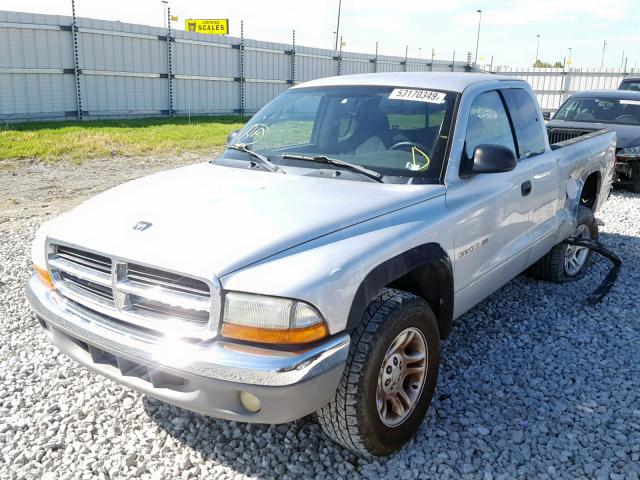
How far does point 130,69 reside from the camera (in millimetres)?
17016

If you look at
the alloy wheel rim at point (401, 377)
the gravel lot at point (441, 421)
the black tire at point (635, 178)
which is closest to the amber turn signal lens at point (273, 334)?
the alloy wheel rim at point (401, 377)

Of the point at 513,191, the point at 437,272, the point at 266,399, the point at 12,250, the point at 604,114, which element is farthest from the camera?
the point at 604,114

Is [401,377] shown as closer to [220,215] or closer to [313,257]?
[313,257]

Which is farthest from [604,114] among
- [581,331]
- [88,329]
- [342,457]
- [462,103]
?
[88,329]

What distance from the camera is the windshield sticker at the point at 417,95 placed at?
142 inches

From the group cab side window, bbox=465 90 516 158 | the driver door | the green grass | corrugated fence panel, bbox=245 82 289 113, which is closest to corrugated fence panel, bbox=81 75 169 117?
the green grass

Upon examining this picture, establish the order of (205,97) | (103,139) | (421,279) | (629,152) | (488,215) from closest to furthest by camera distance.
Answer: (421,279) < (488,215) < (629,152) < (103,139) < (205,97)

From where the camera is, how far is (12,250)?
5.89 metres

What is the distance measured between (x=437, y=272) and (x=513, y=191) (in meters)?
1.09

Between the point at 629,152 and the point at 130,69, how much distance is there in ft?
44.2

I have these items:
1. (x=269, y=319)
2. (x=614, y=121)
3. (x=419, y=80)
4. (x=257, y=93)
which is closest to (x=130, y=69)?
(x=257, y=93)

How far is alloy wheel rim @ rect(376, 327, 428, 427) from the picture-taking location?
108 inches

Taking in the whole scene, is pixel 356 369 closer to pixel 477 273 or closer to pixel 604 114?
pixel 477 273

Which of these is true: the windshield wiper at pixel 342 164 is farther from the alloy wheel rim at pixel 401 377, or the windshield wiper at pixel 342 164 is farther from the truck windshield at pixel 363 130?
the alloy wheel rim at pixel 401 377
